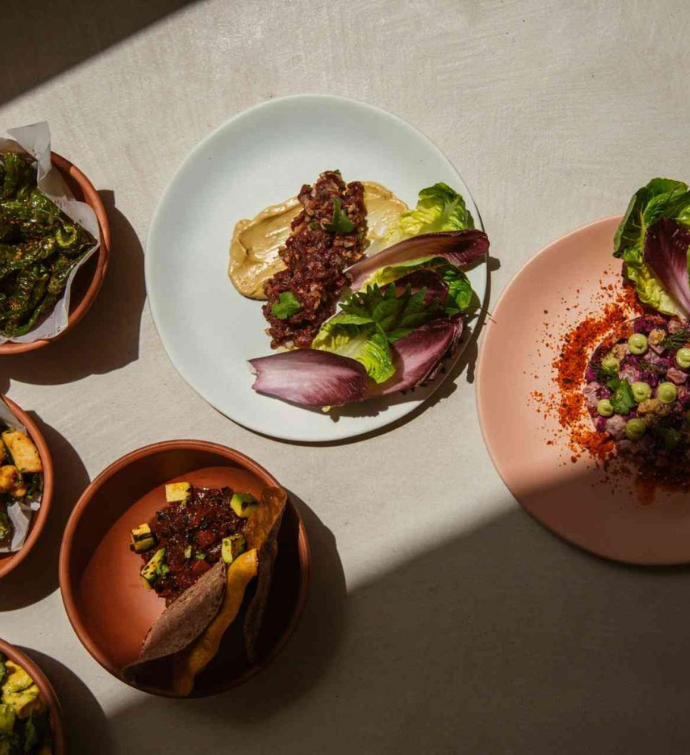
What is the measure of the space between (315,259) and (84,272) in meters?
0.62

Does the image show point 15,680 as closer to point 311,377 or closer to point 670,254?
point 311,377

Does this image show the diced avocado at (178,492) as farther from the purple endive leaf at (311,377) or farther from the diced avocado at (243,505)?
the purple endive leaf at (311,377)

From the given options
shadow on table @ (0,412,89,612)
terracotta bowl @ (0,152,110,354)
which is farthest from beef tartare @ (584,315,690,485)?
shadow on table @ (0,412,89,612)

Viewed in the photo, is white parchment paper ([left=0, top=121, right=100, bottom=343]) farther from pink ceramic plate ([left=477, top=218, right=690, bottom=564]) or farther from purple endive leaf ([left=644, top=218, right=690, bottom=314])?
purple endive leaf ([left=644, top=218, right=690, bottom=314])

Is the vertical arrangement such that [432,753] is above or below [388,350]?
below

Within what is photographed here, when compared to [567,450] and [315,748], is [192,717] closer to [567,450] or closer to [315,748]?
[315,748]

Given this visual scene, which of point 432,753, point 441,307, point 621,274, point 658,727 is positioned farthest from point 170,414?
point 658,727

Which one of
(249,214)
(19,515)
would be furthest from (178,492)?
(249,214)

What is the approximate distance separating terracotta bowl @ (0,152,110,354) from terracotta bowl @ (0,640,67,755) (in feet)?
2.49

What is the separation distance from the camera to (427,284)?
1829mm

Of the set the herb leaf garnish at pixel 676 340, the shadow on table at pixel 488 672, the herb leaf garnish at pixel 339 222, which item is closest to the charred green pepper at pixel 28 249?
the herb leaf garnish at pixel 339 222

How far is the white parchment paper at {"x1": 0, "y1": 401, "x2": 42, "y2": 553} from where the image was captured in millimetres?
1798

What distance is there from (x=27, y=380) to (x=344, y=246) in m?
0.98

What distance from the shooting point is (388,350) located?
5.91 ft
